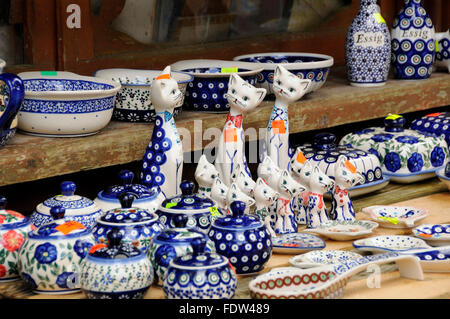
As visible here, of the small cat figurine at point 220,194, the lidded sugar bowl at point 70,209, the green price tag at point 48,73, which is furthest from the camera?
the green price tag at point 48,73

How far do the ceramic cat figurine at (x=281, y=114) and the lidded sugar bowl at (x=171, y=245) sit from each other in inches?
32.4

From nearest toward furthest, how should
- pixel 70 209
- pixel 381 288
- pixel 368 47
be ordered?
pixel 381 288 → pixel 70 209 → pixel 368 47

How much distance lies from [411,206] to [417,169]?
0.37m

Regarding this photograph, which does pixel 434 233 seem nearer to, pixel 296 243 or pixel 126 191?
pixel 296 243

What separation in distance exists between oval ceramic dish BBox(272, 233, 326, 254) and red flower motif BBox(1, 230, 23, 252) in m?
0.74

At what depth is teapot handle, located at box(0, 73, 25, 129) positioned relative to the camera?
2484 millimetres

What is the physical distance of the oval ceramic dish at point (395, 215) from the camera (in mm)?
2729

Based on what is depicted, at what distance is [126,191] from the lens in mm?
2426

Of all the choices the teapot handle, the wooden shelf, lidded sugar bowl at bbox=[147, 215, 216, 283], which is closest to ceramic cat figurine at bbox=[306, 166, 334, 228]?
the wooden shelf

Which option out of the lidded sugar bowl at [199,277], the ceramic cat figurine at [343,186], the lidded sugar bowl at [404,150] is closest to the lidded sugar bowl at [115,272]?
the lidded sugar bowl at [199,277]

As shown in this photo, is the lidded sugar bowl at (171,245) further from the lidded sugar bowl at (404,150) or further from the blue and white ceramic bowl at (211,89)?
the lidded sugar bowl at (404,150)

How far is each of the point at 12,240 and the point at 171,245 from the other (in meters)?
0.42

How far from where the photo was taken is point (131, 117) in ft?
9.95

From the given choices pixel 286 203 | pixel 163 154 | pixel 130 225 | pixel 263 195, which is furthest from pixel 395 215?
pixel 130 225
